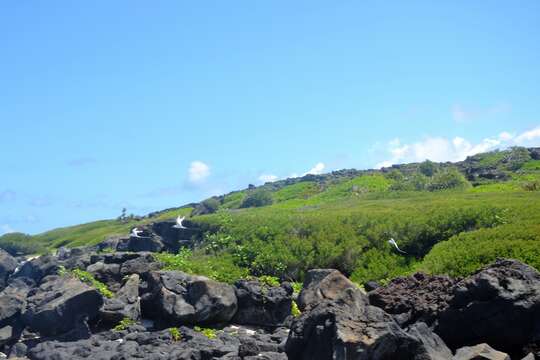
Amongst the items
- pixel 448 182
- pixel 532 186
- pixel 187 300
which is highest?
pixel 448 182

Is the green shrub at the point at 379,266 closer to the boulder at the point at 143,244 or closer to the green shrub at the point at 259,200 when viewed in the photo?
the boulder at the point at 143,244

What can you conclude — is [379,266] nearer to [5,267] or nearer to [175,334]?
[175,334]

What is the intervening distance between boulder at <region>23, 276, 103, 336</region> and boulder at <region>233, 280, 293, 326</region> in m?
5.18

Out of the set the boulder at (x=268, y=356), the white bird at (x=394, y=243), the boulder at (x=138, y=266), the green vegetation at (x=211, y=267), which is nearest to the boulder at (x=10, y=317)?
the boulder at (x=138, y=266)

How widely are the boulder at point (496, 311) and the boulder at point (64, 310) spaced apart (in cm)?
1204

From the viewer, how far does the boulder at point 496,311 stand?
13992 mm

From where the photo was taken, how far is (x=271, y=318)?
21.8 m

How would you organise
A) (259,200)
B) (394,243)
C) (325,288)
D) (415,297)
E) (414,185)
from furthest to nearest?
(259,200) < (414,185) < (394,243) < (325,288) < (415,297)

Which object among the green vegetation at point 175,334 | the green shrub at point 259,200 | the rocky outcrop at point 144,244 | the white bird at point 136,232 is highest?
the green shrub at point 259,200

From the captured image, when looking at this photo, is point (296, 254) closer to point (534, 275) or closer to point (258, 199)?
point (534, 275)

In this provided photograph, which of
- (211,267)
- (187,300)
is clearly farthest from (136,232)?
(187,300)

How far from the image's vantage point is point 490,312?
1447 centimetres

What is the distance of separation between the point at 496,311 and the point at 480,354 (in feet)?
7.62

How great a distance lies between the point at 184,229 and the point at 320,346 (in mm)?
31558
